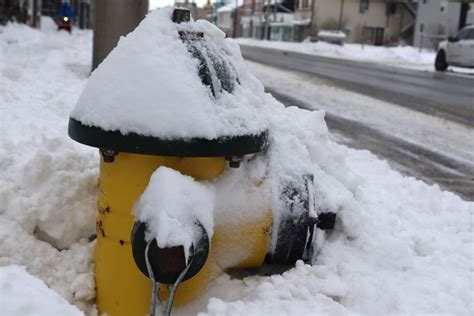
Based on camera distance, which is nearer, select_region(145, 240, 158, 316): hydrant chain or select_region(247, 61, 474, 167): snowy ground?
select_region(145, 240, 158, 316): hydrant chain

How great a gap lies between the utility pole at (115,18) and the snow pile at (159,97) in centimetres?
507

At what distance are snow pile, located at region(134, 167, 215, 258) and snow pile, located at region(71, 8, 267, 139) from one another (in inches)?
7.5

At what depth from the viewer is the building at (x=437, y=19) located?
4812 centimetres

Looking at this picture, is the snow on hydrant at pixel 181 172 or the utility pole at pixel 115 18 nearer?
the snow on hydrant at pixel 181 172

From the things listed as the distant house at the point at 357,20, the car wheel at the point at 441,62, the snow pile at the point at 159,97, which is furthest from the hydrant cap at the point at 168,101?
the distant house at the point at 357,20

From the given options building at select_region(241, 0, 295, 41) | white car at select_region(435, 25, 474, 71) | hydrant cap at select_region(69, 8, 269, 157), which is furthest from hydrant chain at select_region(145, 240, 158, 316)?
building at select_region(241, 0, 295, 41)

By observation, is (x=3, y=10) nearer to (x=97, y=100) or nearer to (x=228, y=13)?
(x=97, y=100)

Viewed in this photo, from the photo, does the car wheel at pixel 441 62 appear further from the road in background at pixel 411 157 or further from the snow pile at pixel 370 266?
the snow pile at pixel 370 266

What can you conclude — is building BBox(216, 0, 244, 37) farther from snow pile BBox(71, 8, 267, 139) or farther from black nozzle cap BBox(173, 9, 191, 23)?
snow pile BBox(71, 8, 267, 139)

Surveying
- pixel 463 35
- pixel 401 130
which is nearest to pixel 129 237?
pixel 401 130

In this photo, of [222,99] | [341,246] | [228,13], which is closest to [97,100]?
[222,99]

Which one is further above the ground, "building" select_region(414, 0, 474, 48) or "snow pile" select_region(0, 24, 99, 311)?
"building" select_region(414, 0, 474, 48)

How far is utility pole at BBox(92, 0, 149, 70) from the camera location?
286 inches

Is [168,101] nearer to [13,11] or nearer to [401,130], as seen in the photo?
[401,130]
